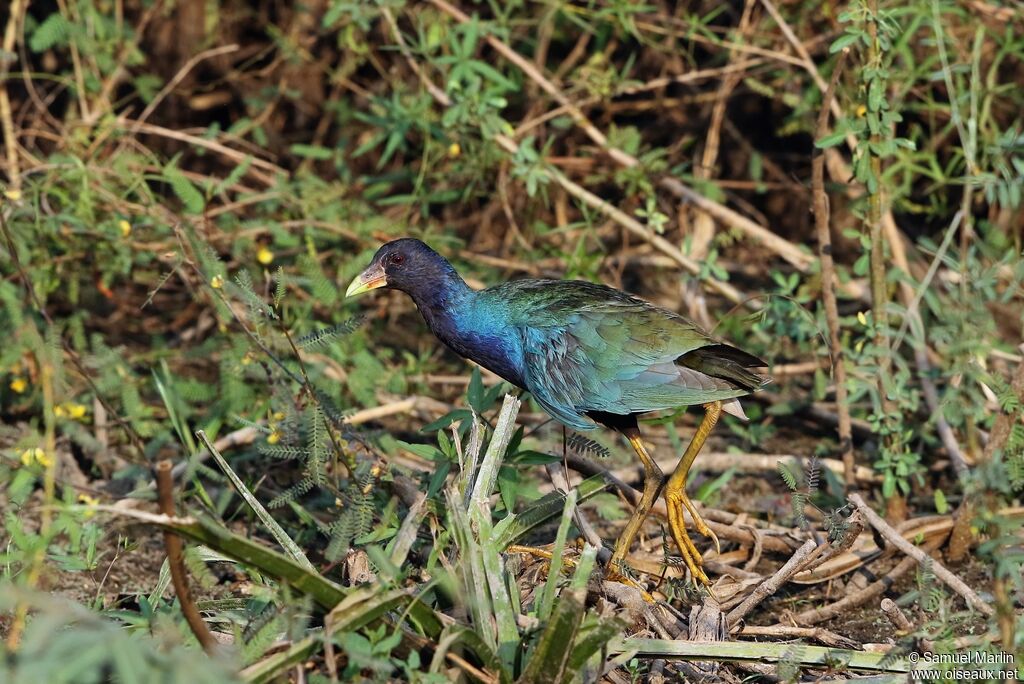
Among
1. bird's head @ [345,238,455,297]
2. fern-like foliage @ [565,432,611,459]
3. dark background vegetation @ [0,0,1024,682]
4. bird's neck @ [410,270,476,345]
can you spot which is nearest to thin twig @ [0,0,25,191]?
dark background vegetation @ [0,0,1024,682]

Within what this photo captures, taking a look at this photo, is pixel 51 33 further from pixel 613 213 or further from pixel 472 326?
pixel 472 326

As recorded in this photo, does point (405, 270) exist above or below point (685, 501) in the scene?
above

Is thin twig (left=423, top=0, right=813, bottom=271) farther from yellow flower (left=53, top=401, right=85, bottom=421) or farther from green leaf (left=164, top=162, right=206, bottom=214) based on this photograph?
yellow flower (left=53, top=401, right=85, bottom=421)

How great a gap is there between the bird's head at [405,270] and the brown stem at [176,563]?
1.51 metres

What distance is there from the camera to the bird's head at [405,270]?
3725 millimetres

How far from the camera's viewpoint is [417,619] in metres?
2.57

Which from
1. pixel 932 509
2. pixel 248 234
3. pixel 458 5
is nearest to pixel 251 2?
pixel 458 5

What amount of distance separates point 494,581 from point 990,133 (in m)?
3.14

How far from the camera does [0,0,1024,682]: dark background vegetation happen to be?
2.70 m

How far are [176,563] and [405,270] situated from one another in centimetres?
164

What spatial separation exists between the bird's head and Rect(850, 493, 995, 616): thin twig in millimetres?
1387

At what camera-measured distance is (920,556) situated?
321cm

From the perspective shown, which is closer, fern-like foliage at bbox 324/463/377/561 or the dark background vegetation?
the dark background vegetation

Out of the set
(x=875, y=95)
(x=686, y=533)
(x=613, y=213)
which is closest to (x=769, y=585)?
(x=686, y=533)
